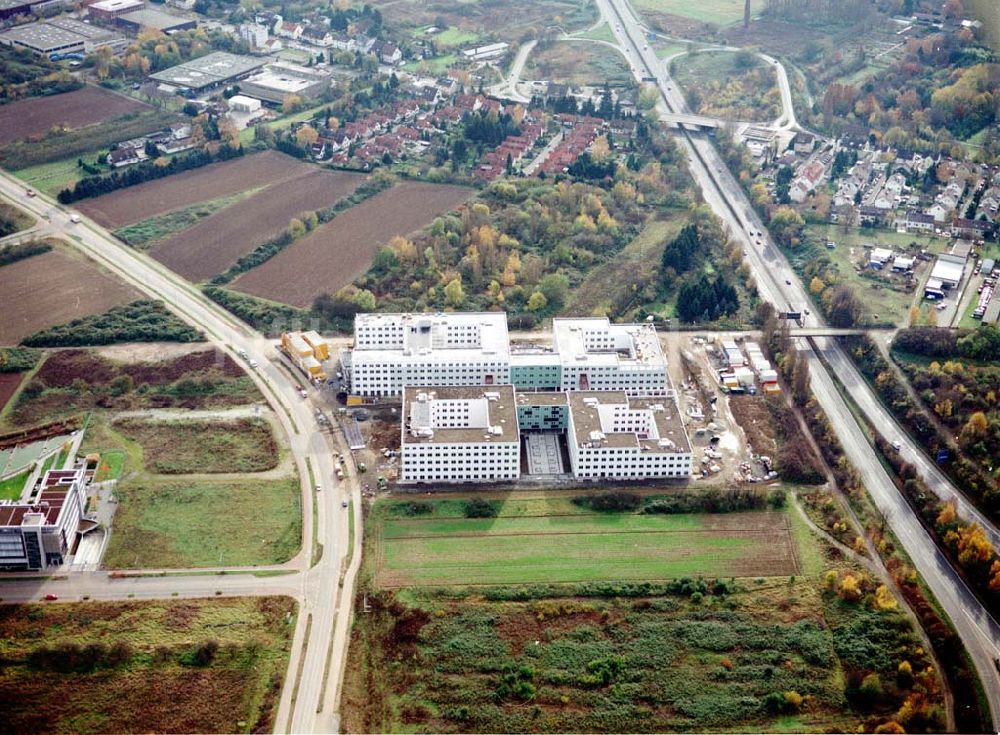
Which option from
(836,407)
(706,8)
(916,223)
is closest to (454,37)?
(706,8)

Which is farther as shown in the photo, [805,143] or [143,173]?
[805,143]

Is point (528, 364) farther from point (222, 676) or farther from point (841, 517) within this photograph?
point (222, 676)

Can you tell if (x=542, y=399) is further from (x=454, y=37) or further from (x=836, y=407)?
(x=454, y=37)

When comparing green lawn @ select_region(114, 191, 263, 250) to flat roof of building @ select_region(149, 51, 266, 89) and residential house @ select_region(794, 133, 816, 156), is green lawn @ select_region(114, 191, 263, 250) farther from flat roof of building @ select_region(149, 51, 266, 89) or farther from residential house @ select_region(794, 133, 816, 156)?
residential house @ select_region(794, 133, 816, 156)

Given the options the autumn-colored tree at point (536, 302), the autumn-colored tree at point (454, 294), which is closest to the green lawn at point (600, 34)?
the autumn-colored tree at point (536, 302)

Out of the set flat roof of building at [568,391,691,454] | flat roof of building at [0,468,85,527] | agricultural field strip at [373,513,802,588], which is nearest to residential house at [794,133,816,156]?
flat roof of building at [568,391,691,454]

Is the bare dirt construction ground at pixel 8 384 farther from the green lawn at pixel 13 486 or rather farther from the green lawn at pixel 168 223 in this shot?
the green lawn at pixel 168 223
